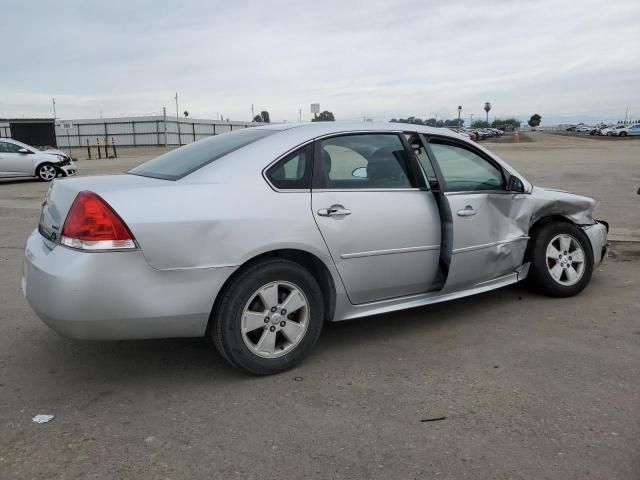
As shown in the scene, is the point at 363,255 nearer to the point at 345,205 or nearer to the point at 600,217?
the point at 345,205

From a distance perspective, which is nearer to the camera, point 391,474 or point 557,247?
point 391,474

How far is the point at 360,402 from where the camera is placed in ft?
10.4

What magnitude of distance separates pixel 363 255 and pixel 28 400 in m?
2.15

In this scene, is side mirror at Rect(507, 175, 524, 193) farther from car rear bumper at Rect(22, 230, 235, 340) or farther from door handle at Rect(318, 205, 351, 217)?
car rear bumper at Rect(22, 230, 235, 340)

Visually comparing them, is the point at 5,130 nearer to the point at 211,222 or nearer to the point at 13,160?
the point at 13,160

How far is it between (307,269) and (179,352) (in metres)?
1.11

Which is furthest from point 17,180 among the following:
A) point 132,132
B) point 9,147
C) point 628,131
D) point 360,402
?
point 628,131

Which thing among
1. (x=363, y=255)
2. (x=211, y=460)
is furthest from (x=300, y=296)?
(x=211, y=460)

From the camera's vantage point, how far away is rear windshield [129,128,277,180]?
357 cm

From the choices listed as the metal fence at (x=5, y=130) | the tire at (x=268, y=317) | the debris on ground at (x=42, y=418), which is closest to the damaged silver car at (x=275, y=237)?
the tire at (x=268, y=317)

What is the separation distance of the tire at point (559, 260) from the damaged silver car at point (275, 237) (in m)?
0.28

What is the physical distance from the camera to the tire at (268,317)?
129 inches

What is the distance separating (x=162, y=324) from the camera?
317 cm

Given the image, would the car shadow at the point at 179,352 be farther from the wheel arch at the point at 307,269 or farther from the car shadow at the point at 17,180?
the car shadow at the point at 17,180
